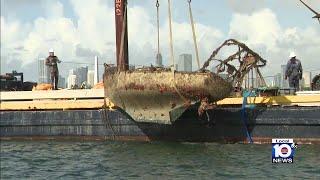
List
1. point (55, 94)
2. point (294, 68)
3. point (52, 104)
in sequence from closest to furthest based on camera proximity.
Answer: point (294, 68), point (52, 104), point (55, 94)

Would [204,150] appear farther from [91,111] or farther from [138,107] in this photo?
[91,111]

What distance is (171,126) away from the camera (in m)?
23.8

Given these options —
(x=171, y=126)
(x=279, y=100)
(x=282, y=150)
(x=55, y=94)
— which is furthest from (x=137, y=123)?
(x=282, y=150)

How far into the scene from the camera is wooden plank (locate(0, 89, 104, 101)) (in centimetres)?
2700

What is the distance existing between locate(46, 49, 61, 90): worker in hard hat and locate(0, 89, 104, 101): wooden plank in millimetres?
1445

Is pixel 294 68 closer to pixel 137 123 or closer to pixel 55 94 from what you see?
pixel 137 123

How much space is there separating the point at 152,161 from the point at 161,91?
4.08 metres

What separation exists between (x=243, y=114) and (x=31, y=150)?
28.0ft

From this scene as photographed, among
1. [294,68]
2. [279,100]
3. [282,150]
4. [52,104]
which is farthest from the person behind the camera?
[52,104]

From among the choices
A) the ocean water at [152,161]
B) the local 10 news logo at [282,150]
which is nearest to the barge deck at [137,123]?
the ocean water at [152,161]

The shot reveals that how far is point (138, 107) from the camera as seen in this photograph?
22.6m

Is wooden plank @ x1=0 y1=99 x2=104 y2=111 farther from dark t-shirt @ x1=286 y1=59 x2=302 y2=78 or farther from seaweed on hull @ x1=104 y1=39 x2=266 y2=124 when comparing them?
dark t-shirt @ x1=286 y1=59 x2=302 y2=78

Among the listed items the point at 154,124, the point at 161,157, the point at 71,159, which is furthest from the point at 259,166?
the point at 154,124

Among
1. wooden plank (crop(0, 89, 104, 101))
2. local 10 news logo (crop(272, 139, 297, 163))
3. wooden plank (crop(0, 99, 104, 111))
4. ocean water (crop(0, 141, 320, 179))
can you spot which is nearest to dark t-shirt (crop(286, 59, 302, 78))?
ocean water (crop(0, 141, 320, 179))
